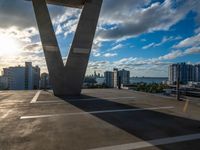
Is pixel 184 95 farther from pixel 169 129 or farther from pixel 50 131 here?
pixel 50 131

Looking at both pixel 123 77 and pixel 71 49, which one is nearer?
pixel 71 49

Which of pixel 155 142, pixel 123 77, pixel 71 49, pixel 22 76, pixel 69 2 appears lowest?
pixel 155 142

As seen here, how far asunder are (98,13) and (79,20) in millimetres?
1375

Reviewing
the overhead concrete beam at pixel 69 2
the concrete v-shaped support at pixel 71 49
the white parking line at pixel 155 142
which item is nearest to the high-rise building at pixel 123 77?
the concrete v-shaped support at pixel 71 49

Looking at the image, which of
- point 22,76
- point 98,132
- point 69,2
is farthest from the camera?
point 22,76

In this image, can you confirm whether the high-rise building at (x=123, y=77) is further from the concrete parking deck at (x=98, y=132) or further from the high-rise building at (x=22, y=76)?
the high-rise building at (x=22, y=76)

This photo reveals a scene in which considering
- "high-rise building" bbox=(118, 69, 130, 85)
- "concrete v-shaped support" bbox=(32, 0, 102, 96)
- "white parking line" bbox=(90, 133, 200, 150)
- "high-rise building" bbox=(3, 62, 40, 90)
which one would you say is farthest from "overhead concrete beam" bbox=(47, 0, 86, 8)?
"high-rise building" bbox=(3, 62, 40, 90)

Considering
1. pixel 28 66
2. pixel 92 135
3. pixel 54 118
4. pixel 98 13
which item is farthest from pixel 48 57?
pixel 28 66

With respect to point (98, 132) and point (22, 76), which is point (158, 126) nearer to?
point (98, 132)

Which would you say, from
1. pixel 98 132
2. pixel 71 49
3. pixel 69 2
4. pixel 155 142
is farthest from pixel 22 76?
pixel 155 142

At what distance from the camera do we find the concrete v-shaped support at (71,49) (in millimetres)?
11445

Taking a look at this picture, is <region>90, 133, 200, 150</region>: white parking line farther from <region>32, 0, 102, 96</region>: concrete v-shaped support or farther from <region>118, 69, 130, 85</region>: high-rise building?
<region>118, 69, 130, 85</region>: high-rise building

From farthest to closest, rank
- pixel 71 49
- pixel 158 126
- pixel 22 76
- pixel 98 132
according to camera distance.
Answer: pixel 22 76
pixel 71 49
pixel 158 126
pixel 98 132

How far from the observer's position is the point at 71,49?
1173cm
